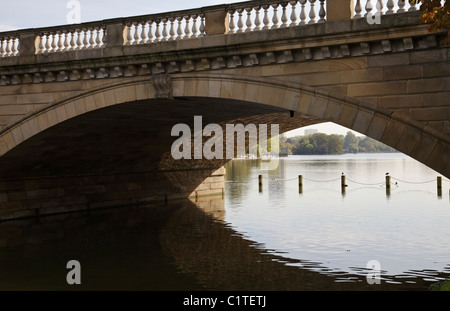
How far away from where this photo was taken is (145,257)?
60.3 ft

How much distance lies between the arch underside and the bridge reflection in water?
7.75ft

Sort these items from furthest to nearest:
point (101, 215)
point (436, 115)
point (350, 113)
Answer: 1. point (101, 215)
2. point (350, 113)
3. point (436, 115)

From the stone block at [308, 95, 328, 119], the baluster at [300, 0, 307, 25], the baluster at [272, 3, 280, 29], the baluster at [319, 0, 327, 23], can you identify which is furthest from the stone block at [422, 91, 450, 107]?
the baluster at [272, 3, 280, 29]

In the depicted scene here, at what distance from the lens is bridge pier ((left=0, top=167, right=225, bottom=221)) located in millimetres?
24969

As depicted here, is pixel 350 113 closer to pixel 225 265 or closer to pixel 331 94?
pixel 331 94

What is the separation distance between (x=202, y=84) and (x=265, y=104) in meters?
1.89

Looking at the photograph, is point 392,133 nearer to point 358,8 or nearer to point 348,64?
point 348,64

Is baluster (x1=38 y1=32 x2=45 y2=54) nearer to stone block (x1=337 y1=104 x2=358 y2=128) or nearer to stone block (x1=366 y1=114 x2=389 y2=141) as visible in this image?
stone block (x1=337 y1=104 x2=358 y2=128)

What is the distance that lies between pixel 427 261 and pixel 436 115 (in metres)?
4.70

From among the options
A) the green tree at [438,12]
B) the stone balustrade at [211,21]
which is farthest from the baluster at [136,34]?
the green tree at [438,12]

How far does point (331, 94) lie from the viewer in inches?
572

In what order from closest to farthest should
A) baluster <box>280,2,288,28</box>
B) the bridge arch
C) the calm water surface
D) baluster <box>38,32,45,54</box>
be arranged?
the bridge arch, baluster <box>280,2,288,28</box>, the calm water surface, baluster <box>38,32,45,54</box>
